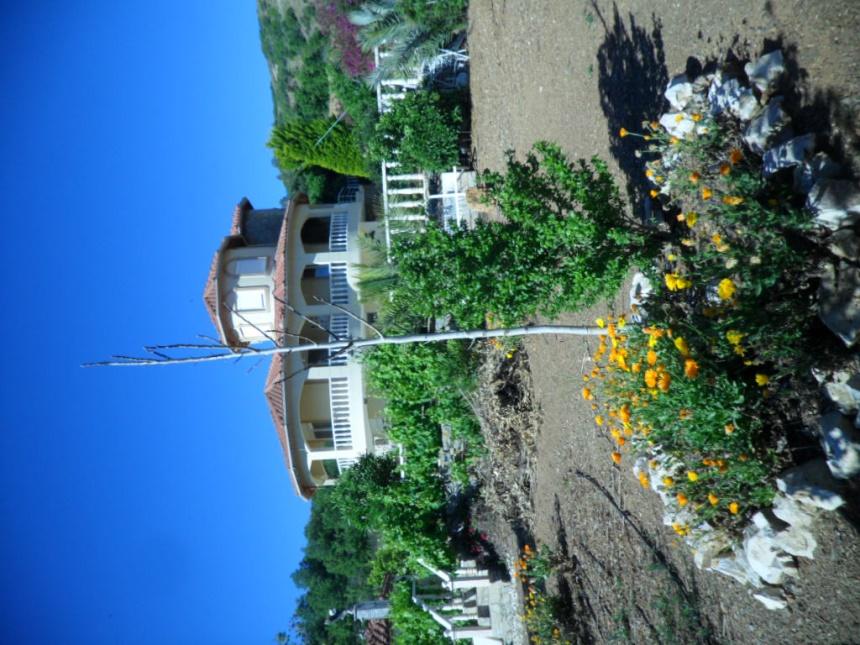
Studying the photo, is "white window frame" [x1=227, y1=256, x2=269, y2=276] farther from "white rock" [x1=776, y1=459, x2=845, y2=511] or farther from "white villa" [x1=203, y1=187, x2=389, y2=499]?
"white rock" [x1=776, y1=459, x2=845, y2=511]

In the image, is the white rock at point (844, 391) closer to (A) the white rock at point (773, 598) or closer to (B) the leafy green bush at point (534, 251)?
(A) the white rock at point (773, 598)

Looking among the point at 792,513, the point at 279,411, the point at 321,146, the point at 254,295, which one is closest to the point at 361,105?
the point at 321,146

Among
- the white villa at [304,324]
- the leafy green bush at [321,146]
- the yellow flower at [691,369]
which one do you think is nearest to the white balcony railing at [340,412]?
the white villa at [304,324]

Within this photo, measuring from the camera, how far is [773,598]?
4.51m

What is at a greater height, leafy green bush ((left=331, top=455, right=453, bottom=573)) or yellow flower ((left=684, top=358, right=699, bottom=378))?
yellow flower ((left=684, top=358, right=699, bottom=378))

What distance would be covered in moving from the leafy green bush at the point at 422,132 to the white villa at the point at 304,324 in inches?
115

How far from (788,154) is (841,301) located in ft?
3.69

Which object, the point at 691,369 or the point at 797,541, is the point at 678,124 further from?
the point at 797,541

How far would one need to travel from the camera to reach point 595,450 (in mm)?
8117

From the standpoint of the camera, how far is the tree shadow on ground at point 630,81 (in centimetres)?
688

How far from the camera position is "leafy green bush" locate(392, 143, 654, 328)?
6145 mm

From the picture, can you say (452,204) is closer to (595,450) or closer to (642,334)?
(595,450)

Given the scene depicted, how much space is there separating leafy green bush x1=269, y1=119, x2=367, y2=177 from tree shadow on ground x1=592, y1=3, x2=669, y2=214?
14481 millimetres

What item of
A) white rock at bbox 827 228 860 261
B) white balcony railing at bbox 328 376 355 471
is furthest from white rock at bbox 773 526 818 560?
white balcony railing at bbox 328 376 355 471
